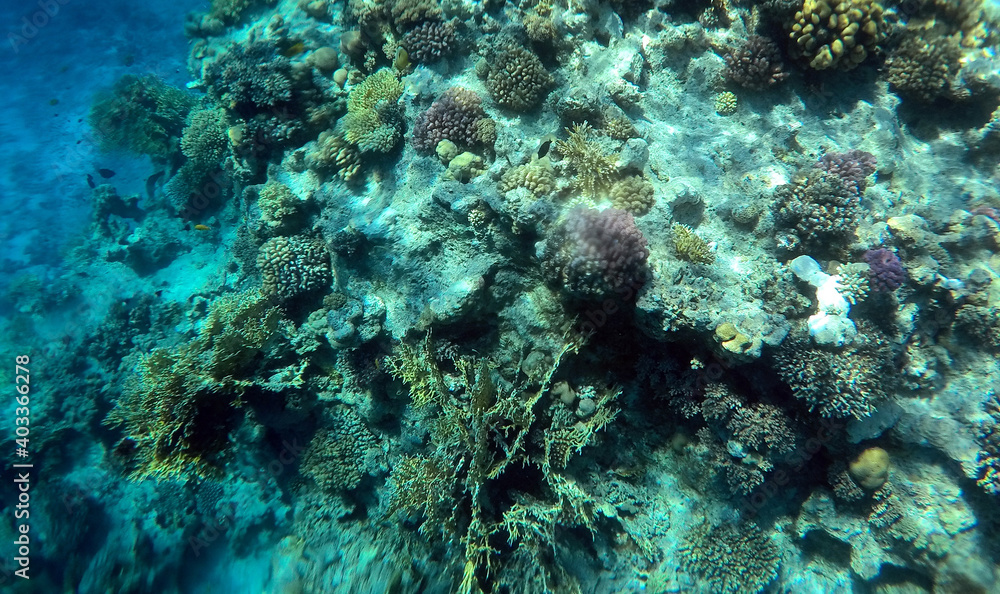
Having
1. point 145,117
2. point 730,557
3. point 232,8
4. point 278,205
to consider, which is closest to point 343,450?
point 278,205

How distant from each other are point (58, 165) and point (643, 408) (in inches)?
970

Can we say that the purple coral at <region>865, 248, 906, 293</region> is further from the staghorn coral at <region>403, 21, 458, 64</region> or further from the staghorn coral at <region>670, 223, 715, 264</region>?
the staghorn coral at <region>403, 21, 458, 64</region>

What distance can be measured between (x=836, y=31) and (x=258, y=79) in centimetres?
939

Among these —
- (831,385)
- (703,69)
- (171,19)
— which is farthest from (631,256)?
(171,19)

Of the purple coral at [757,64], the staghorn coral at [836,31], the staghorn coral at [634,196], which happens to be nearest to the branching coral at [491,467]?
the staghorn coral at [634,196]

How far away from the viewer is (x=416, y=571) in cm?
647

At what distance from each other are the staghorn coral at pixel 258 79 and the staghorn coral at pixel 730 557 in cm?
995

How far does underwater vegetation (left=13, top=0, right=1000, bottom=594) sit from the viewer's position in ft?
16.6

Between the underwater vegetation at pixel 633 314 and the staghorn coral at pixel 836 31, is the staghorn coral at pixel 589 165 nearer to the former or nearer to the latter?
the underwater vegetation at pixel 633 314

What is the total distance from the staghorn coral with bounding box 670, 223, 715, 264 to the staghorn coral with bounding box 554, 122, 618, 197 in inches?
43.3

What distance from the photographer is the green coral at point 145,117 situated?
43.5ft

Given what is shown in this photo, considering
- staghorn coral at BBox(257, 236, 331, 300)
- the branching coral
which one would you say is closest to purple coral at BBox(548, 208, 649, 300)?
the branching coral

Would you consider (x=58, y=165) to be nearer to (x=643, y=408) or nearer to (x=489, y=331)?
(x=489, y=331)

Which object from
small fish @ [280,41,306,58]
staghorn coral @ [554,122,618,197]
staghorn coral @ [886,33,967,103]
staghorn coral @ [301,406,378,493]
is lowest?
staghorn coral @ [301,406,378,493]
